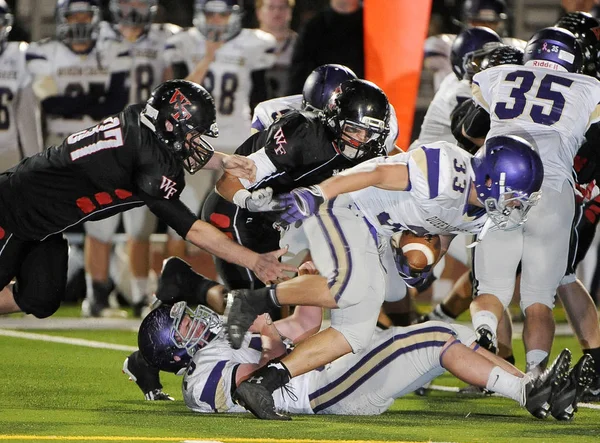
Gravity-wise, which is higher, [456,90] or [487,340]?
[456,90]

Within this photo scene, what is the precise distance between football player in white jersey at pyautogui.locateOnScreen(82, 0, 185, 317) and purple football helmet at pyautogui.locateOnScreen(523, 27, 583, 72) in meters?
3.62

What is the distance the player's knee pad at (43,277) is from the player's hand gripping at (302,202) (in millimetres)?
1354

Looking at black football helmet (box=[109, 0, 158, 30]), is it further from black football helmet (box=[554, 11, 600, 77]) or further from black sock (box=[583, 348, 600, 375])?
black sock (box=[583, 348, 600, 375])

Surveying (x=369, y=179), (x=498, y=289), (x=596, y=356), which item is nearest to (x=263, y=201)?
(x=369, y=179)

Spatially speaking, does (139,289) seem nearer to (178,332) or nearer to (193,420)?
(178,332)

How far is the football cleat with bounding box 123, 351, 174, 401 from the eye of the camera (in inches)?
219

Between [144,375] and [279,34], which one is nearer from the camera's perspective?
[144,375]

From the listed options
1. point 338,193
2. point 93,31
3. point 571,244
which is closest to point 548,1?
point 93,31

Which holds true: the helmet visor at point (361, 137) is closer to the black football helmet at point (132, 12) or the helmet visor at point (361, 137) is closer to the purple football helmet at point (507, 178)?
the purple football helmet at point (507, 178)

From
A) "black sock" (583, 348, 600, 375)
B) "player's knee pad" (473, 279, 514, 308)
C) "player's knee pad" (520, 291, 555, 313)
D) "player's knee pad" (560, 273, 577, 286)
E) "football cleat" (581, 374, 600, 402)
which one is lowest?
"football cleat" (581, 374, 600, 402)

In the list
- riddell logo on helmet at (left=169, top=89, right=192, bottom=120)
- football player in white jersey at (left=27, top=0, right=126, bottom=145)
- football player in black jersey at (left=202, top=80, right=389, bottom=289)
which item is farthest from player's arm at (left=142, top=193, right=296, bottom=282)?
football player in white jersey at (left=27, top=0, right=126, bottom=145)

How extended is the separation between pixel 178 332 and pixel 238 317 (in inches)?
11.6

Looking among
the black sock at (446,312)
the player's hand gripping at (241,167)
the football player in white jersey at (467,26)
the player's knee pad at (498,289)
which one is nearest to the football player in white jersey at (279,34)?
the football player in white jersey at (467,26)

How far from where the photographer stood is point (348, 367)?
5160mm
